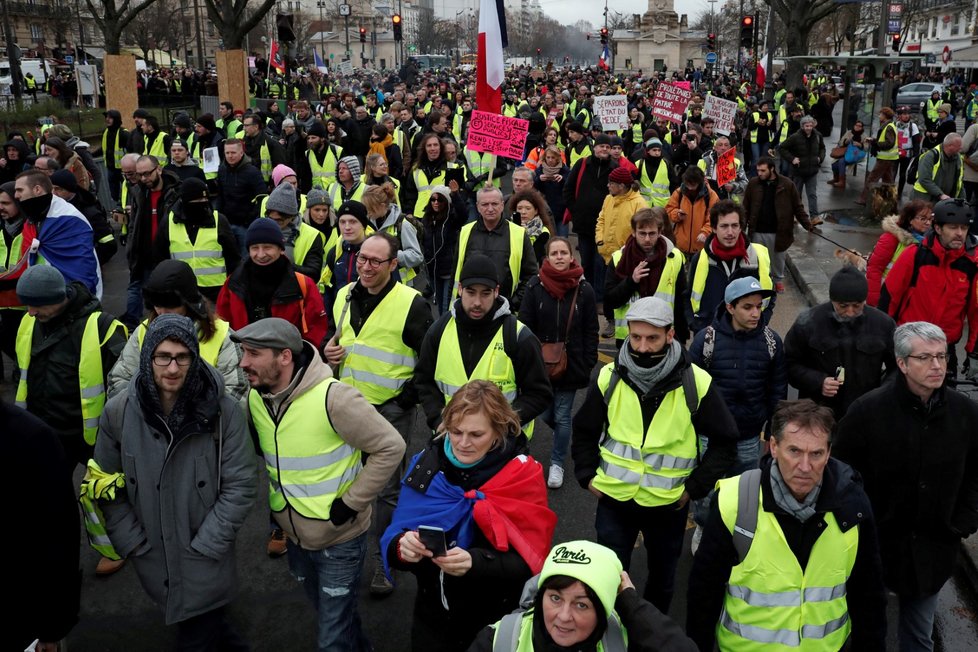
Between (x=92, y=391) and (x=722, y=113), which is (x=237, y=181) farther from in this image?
(x=722, y=113)

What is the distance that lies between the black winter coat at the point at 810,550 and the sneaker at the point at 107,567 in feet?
11.4

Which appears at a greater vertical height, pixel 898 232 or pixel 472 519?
pixel 898 232

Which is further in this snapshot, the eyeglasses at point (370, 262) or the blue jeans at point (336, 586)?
the eyeglasses at point (370, 262)

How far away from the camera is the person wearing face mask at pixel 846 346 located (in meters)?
4.75

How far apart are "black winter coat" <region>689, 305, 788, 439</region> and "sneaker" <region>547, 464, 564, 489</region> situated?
1.54 metres

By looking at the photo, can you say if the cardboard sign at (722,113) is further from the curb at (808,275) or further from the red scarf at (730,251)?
the red scarf at (730,251)

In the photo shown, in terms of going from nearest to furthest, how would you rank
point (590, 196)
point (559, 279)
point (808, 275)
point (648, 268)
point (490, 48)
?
point (559, 279), point (648, 268), point (490, 48), point (590, 196), point (808, 275)

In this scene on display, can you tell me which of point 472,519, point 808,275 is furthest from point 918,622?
point 808,275

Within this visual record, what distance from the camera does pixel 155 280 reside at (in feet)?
14.7

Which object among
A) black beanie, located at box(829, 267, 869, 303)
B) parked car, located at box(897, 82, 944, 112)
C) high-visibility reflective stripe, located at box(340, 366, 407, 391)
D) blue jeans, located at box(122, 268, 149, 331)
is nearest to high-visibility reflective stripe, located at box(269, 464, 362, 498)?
high-visibility reflective stripe, located at box(340, 366, 407, 391)

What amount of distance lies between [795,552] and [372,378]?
8.63ft

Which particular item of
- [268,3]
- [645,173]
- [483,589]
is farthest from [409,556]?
[268,3]

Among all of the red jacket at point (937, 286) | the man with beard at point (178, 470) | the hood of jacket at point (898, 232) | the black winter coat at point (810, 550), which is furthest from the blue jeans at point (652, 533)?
the hood of jacket at point (898, 232)

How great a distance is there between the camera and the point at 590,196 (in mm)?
9891
